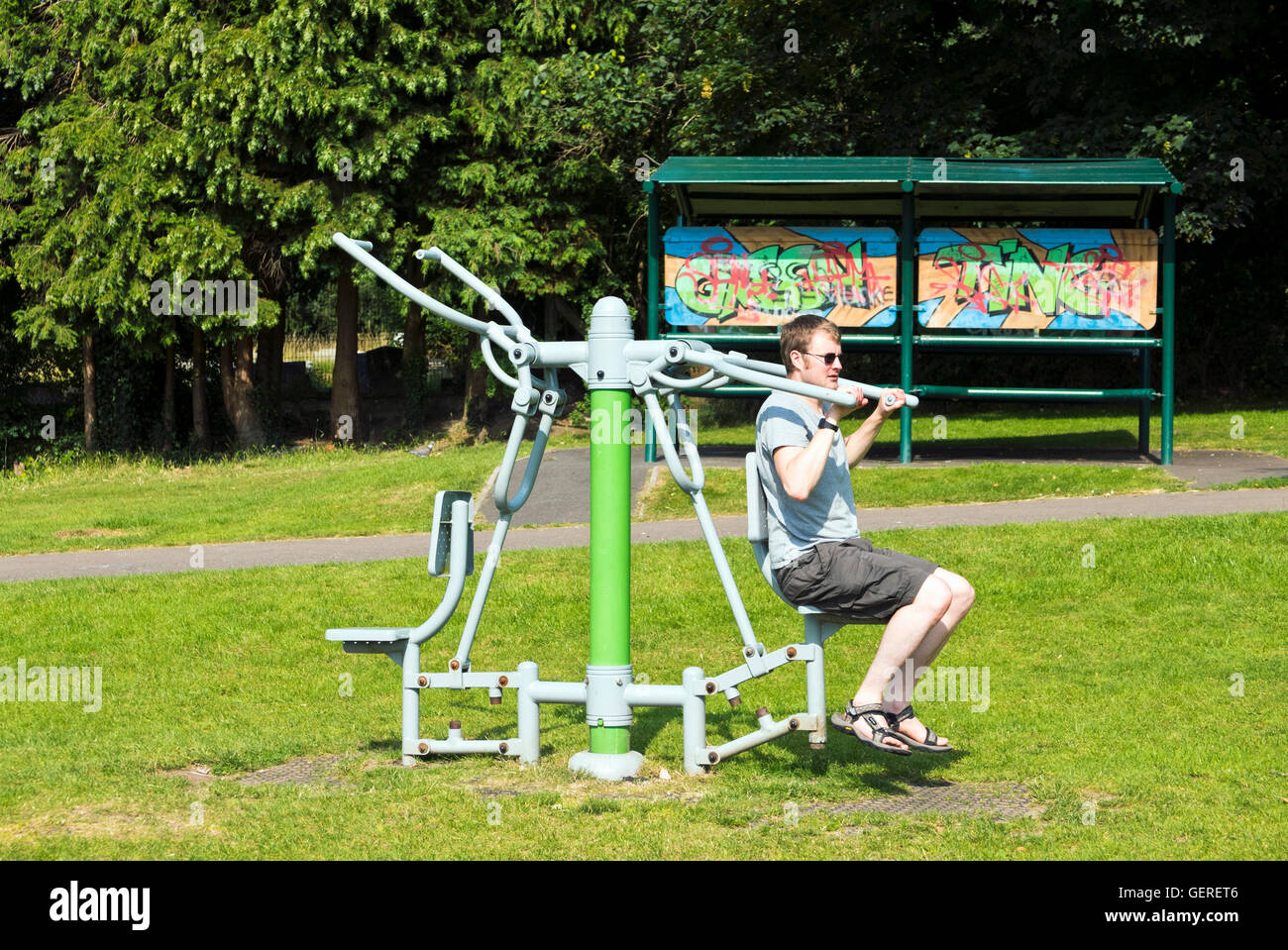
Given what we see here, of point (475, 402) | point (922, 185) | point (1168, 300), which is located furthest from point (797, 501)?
point (475, 402)

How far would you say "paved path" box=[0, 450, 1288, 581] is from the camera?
10883 millimetres

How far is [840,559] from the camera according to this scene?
16.6 ft

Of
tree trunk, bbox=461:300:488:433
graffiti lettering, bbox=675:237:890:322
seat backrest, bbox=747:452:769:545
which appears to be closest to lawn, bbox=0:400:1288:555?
tree trunk, bbox=461:300:488:433

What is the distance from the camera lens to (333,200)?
798 inches

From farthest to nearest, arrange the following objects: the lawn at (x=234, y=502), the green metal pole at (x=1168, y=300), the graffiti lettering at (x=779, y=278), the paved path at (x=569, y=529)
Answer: the graffiti lettering at (x=779, y=278) < the green metal pole at (x=1168, y=300) < the lawn at (x=234, y=502) < the paved path at (x=569, y=529)

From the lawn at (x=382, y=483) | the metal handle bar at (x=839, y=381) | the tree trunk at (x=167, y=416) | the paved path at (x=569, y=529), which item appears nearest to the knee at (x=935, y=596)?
the metal handle bar at (x=839, y=381)

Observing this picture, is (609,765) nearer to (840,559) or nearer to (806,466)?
(840,559)

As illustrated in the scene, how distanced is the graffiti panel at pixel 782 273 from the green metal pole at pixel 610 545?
9162mm

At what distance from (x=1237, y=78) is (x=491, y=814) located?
19.3 meters

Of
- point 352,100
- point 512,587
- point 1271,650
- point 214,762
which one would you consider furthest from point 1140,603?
point 352,100

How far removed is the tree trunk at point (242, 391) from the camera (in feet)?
73.4

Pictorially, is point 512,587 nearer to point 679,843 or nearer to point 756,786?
point 756,786

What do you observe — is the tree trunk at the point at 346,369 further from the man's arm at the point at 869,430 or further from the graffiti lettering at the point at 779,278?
the man's arm at the point at 869,430

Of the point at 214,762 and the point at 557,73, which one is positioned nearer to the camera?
the point at 214,762
